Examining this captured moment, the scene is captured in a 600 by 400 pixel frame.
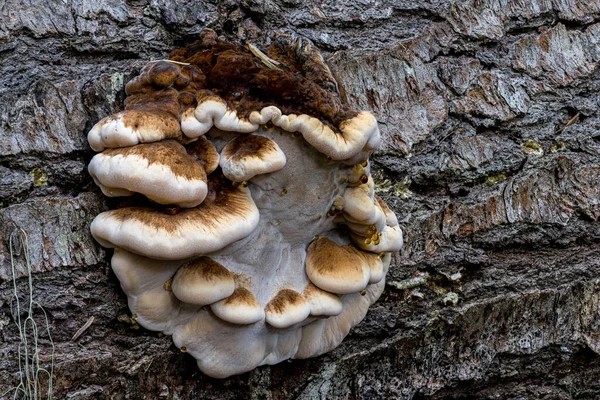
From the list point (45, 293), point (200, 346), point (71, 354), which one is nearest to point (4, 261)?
point (45, 293)

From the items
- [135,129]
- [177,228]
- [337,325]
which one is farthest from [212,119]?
[337,325]

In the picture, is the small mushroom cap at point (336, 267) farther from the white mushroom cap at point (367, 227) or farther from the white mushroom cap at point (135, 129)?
the white mushroom cap at point (135, 129)

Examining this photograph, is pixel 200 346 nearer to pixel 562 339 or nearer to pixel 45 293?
pixel 45 293

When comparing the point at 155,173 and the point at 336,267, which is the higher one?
the point at 155,173

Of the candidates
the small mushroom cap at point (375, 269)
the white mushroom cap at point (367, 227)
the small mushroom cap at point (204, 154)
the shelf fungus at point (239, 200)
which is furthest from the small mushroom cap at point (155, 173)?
the small mushroom cap at point (375, 269)

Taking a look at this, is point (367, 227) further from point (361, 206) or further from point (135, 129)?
point (135, 129)

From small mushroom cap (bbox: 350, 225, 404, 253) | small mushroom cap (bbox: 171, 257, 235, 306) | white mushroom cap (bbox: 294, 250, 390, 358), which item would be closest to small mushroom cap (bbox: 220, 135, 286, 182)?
small mushroom cap (bbox: 171, 257, 235, 306)
